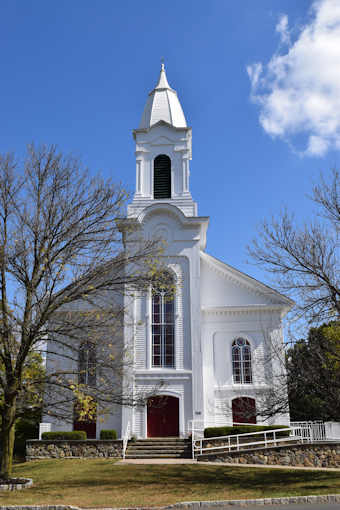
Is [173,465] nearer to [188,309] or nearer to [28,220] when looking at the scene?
[188,309]

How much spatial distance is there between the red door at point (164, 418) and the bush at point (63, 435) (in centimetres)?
364

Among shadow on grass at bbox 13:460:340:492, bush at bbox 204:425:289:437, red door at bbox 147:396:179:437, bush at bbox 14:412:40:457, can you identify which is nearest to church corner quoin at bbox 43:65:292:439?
red door at bbox 147:396:179:437

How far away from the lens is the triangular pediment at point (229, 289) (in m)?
27.9

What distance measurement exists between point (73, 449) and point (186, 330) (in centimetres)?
790

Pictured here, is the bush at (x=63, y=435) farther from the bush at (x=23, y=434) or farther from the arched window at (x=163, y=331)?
the arched window at (x=163, y=331)

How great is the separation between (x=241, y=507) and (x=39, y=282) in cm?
773

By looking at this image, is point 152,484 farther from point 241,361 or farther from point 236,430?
point 241,361

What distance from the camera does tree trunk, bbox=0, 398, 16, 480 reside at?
46.5ft

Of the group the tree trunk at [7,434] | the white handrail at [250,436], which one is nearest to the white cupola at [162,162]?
the white handrail at [250,436]

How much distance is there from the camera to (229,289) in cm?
2853

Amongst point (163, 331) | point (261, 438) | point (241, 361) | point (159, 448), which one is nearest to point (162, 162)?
point (163, 331)

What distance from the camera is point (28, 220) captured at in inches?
582

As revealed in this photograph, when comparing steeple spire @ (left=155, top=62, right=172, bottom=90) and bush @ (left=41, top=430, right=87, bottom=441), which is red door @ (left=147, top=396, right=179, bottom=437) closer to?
bush @ (left=41, top=430, right=87, bottom=441)

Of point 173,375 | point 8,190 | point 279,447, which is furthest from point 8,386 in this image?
point 173,375
